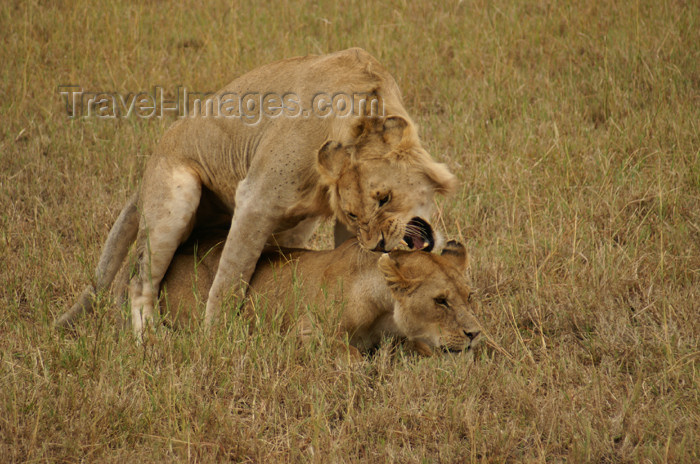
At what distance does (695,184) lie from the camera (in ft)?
18.6

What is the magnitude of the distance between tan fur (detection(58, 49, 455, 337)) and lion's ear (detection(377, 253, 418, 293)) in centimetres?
9

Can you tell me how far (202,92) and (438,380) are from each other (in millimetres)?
4630

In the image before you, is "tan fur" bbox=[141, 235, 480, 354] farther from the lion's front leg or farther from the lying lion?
the lion's front leg

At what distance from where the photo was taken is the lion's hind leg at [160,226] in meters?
4.65

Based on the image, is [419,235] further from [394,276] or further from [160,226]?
[160,226]

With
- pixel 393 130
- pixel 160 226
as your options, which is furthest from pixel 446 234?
pixel 160 226

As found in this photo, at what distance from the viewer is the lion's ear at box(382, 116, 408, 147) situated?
3.98 meters

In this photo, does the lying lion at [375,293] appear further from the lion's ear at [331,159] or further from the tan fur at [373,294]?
the lion's ear at [331,159]

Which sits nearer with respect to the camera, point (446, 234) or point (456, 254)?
point (456, 254)

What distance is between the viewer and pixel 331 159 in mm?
3994

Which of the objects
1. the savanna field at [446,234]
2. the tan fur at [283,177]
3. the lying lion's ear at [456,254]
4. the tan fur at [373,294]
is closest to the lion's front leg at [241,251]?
the tan fur at [283,177]

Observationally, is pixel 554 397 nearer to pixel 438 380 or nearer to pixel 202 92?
pixel 438 380

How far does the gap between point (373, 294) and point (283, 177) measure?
0.74 meters

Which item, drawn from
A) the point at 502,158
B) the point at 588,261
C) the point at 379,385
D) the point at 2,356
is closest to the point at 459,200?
the point at 502,158
